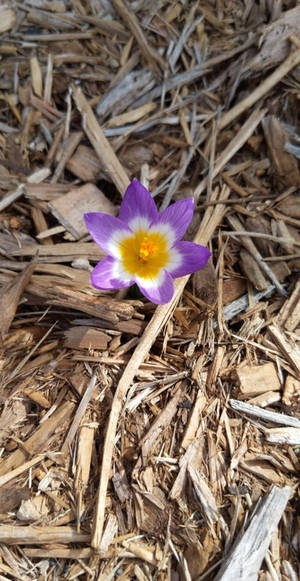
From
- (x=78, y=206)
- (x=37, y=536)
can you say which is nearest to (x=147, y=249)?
(x=78, y=206)

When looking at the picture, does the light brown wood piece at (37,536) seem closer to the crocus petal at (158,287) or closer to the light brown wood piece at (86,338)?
the light brown wood piece at (86,338)

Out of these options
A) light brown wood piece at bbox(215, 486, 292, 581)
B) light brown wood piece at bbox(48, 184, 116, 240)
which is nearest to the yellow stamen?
light brown wood piece at bbox(48, 184, 116, 240)

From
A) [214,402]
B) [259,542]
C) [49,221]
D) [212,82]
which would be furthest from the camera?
[212,82]

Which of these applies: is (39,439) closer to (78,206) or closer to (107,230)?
(107,230)

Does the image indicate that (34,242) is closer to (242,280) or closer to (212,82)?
(242,280)

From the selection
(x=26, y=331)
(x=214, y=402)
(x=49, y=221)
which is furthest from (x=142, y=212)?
(x=214, y=402)

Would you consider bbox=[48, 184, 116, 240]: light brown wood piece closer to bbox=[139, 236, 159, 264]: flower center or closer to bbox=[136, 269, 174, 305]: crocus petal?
bbox=[139, 236, 159, 264]: flower center
